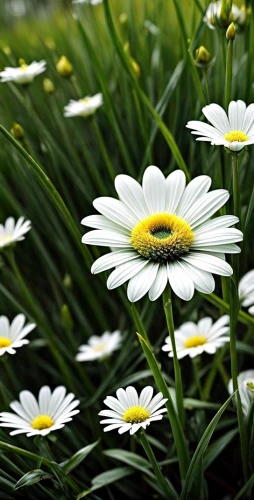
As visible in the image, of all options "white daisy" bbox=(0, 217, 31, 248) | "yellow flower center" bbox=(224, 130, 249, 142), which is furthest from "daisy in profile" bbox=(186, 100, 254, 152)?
"white daisy" bbox=(0, 217, 31, 248)

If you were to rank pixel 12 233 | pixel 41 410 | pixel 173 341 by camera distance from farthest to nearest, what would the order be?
pixel 12 233 < pixel 41 410 < pixel 173 341

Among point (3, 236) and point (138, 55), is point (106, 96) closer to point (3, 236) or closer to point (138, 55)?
point (3, 236)

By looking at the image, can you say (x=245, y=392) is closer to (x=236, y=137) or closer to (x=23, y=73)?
(x=236, y=137)

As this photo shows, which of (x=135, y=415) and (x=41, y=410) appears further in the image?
(x=41, y=410)

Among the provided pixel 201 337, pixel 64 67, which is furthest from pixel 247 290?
pixel 64 67

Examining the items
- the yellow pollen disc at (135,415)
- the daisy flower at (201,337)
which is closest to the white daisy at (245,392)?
the daisy flower at (201,337)

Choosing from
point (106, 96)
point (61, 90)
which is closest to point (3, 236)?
point (106, 96)

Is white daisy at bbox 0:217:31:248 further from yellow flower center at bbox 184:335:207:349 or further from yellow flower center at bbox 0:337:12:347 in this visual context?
yellow flower center at bbox 184:335:207:349
